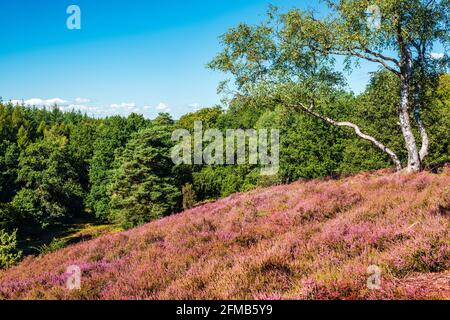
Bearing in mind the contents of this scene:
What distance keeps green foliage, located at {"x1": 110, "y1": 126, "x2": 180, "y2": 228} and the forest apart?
118 mm

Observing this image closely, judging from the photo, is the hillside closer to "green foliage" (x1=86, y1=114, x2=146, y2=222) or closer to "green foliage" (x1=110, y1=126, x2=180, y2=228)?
"green foliage" (x1=110, y1=126, x2=180, y2=228)

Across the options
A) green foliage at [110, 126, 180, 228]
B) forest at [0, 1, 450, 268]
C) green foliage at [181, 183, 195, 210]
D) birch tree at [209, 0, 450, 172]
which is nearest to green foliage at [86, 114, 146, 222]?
forest at [0, 1, 450, 268]

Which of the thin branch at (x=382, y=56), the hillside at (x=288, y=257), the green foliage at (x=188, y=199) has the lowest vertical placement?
the green foliage at (x=188, y=199)

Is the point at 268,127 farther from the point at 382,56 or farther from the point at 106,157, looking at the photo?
the point at 382,56

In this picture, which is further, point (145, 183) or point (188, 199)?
point (188, 199)

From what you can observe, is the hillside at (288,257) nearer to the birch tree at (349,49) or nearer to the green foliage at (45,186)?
the birch tree at (349,49)

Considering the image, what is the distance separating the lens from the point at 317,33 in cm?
1736

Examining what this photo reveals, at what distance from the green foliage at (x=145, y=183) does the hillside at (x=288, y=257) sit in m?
22.3

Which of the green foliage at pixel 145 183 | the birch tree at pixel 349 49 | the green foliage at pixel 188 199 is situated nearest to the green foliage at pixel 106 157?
the green foliage at pixel 145 183

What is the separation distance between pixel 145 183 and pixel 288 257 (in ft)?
98.7

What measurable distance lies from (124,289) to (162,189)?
96.2ft

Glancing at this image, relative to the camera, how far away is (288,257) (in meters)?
6.82

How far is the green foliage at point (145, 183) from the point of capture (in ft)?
114

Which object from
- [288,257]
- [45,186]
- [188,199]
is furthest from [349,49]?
[45,186]
